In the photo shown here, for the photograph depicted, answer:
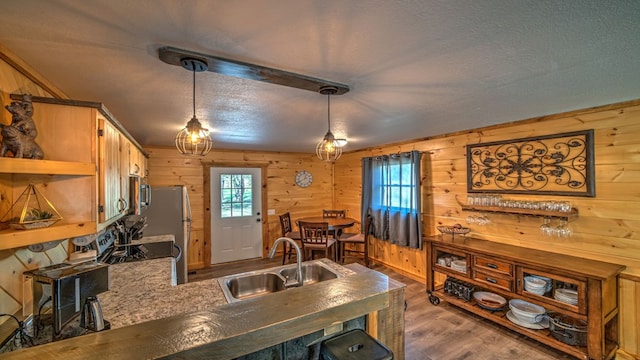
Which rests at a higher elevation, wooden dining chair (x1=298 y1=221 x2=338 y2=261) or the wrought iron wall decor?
the wrought iron wall decor

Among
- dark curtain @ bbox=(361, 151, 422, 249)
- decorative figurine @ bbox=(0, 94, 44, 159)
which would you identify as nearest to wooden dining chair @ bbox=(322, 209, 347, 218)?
dark curtain @ bbox=(361, 151, 422, 249)

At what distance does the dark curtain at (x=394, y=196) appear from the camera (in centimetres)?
395

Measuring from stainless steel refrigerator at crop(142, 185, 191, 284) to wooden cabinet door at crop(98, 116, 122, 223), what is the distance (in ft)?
6.64

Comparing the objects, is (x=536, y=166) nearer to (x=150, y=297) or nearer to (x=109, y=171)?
(x=150, y=297)

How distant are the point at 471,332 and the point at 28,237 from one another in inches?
138

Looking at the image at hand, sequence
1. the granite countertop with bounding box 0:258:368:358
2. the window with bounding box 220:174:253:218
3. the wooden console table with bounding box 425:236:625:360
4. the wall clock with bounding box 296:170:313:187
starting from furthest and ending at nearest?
the wall clock with bounding box 296:170:313:187
the window with bounding box 220:174:253:218
the wooden console table with bounding box 425:236:625:360
the granite countertop with bounding box 0:258:368:358

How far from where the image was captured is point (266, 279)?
204cm

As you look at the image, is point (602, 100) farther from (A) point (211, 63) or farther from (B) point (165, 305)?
(B) point (165, 305)

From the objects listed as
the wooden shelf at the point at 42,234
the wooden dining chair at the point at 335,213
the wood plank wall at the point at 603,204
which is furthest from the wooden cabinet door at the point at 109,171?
the wooden dining chair at the point at 335,213

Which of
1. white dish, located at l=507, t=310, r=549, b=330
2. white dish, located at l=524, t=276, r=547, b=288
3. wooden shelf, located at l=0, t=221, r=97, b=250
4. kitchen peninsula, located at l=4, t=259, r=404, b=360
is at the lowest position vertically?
white dish, located at l=507, t=310, r=549, b=330

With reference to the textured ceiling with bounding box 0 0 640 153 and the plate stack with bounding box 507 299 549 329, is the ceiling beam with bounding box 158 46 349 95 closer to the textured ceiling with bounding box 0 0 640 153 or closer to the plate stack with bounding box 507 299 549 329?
the textured ceiling with bounding box 0 0 640 153

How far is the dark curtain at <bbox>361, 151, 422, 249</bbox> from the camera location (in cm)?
395

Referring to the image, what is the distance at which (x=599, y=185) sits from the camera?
7.66ft

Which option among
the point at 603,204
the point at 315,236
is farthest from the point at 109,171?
the point at 603,204
